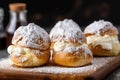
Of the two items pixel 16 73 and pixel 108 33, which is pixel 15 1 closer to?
pixel 108 33

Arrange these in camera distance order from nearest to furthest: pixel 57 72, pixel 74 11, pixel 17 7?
pixel 57 72 → pixel 17 7 → pixel 74 11

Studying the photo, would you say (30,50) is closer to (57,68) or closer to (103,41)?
(57,68)

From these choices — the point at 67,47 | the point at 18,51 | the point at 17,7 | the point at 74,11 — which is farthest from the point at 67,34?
the point at 74,11

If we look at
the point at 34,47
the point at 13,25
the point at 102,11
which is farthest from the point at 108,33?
the point at 102,11

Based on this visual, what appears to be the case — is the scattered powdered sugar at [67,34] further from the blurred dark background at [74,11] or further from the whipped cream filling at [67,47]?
the blurred dark background at [74,11]

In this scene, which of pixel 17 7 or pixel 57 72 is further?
pixel 17 7

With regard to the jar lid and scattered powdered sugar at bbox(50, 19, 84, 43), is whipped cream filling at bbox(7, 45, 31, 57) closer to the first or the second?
scattered powdered sugar at bbox(50, 19, 84, 43)
